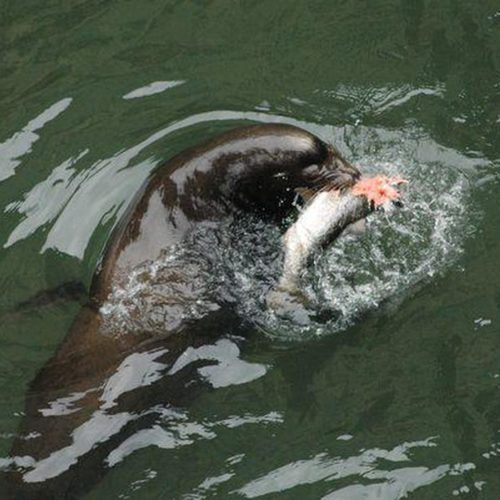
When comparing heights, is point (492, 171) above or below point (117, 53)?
below

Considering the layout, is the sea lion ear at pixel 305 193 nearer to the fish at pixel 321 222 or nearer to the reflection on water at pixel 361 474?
the fish at pixel 321 222

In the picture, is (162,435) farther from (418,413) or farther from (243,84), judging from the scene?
(243,84)

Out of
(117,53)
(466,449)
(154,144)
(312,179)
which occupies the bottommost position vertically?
(466,449)

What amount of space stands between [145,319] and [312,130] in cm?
203

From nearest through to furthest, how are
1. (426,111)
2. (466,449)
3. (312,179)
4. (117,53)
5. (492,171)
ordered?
(466,449), (312,179), (492,171), (426,111), (117,53)

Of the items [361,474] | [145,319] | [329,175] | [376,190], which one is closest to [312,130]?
[329,175]

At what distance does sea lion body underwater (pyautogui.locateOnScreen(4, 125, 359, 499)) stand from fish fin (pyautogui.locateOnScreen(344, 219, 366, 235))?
27 centimetres

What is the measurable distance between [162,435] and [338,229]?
1.57 meters

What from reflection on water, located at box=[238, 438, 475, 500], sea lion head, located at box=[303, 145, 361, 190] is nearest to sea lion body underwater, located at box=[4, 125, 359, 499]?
sea lion head, located at box=[303, 145, 361, 190]

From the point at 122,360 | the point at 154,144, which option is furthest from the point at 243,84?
the point at 122,360

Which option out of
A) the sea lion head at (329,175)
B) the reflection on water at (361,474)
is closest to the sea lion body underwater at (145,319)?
the sea lion head at (329,175)

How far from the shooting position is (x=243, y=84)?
7719 mm

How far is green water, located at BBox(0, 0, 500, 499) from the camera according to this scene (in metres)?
5.61

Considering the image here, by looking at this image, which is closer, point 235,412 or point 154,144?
point 235,412
